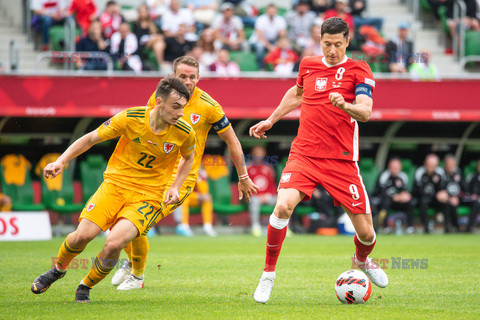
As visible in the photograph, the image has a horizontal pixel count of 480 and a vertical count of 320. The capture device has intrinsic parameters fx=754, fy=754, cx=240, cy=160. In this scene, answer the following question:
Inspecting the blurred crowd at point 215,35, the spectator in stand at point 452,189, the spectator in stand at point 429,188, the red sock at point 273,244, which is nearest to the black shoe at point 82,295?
the red sock at point 273,244

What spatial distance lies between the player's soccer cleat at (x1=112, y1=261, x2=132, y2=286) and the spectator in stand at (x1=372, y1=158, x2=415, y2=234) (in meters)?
9.59

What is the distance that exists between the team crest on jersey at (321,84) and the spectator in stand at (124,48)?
9.36 meters

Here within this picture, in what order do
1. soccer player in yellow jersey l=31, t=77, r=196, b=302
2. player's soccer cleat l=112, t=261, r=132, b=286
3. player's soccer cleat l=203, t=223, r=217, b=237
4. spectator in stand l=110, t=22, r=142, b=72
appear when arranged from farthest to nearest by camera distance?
player's soccer cleat l=203, t=223, r=217, b=237
spectator in stand l=110, t=22, r=142, b=72
player's soccer cleat l=112, t=261, r=132, b=286
soccer player in yellow jersey l=31, t=77, r=196, b=302

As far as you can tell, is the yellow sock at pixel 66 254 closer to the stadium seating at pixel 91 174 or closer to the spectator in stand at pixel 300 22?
the stadium seating at pixel 91 174

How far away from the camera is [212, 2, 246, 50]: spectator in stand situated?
1742 centimetres

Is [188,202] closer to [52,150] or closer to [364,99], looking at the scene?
[52,150]

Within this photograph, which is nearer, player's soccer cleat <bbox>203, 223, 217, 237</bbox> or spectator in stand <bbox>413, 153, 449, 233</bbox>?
player's soccer cleat <bbox>203, 223, 217, 237</bbox>

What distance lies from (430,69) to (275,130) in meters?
3.76

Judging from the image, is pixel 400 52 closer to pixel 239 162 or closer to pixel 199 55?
pixel 199 55

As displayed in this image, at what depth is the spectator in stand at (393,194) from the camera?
16.5m

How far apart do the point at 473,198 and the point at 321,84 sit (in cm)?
1080

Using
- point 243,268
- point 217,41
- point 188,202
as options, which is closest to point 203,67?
point 217,41

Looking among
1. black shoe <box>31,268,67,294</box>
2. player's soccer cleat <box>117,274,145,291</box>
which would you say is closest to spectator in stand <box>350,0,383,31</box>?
player's soccer cleat <box>117,274,145,291</box>

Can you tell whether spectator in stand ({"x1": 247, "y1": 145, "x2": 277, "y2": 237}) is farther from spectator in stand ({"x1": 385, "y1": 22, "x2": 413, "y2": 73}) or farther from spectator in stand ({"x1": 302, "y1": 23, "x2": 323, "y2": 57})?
spectator in stand ({"x1": 385, "y1": 22, "x2": 413, "y2": 73})
